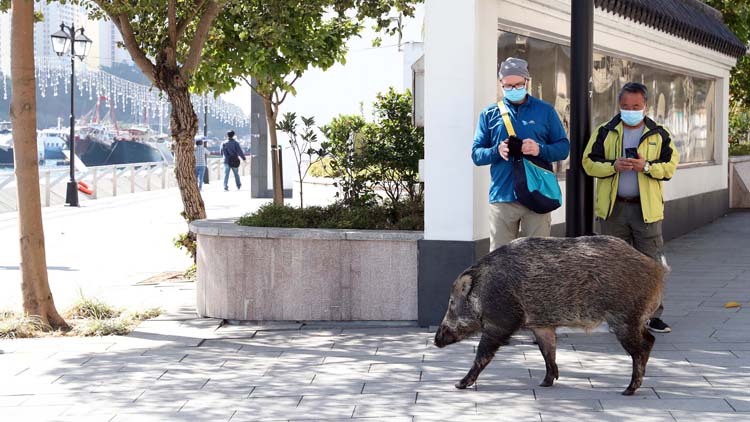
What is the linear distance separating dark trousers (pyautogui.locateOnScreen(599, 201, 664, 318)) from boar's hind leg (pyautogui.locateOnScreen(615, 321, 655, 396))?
6.16 feet

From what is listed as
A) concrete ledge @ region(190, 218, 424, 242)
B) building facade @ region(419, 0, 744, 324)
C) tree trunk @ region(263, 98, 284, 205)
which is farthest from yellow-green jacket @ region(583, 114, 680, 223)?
tree trunk @ region(263, 98, 284, 205)

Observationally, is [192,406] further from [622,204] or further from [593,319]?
[622,204]

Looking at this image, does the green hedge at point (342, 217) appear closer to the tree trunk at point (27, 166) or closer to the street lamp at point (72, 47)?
the tree trunk at point (27, 166)

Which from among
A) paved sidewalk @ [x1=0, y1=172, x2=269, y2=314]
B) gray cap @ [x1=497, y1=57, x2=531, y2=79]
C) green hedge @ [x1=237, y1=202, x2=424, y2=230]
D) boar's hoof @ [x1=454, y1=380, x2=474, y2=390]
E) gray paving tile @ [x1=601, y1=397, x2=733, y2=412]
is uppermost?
gray cap @ [x1=497, y1=57, x2=531, y2=79]

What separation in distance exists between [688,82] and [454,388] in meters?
12.6

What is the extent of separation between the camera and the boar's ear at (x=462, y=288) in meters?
6.46

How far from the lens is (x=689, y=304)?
33.0ft

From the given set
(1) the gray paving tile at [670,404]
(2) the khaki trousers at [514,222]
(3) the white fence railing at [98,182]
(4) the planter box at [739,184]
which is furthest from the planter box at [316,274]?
(3) the white fence railing at [98,182]

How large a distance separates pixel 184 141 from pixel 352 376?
225 inches

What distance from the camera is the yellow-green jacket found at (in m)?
8.15

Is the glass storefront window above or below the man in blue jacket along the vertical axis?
above

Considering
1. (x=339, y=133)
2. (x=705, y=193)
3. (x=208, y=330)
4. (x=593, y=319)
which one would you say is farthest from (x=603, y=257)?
(x=705, y=193)

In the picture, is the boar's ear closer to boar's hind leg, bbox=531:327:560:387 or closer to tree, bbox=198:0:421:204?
boar's hind leg, bbox=531:327:560:387

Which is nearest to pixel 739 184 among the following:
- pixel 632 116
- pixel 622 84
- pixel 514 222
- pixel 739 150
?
pixel 739 150
